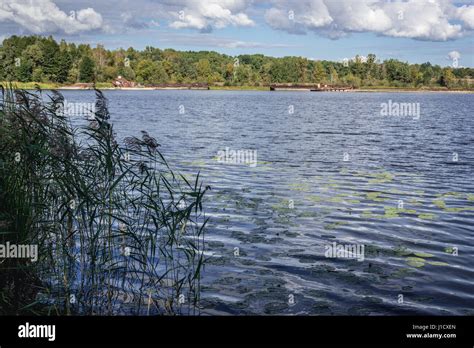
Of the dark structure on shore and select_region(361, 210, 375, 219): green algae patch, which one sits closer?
select_region(361, 210, 375, 219): green algae patch

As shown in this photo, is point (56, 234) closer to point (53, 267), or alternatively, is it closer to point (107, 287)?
point (53, 267)

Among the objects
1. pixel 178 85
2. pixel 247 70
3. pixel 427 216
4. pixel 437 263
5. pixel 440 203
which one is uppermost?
pixel 247 70

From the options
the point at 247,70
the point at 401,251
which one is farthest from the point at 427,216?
the point at 247,70

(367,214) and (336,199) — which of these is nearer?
(367,214)

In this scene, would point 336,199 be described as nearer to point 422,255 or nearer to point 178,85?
point 422,255

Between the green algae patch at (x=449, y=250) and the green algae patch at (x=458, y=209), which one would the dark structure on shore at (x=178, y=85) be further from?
the green algae patch at (x=449, y=250)

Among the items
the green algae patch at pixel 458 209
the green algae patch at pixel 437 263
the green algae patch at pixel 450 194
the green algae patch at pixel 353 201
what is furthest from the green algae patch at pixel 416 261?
the green algae patch at pixel 450 194

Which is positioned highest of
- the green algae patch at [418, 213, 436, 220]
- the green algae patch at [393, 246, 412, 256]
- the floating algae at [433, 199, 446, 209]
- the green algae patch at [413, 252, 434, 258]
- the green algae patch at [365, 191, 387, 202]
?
the green algae patch at [365, 191, 387, 202]

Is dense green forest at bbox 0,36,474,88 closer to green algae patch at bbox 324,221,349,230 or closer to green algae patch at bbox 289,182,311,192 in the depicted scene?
green algae patch at bbox 289,182,311,192

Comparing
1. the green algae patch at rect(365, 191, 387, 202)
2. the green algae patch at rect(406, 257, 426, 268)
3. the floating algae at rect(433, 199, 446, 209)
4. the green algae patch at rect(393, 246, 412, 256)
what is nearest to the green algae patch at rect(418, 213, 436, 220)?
the floating algae at rect(433, 199, 446, 209)

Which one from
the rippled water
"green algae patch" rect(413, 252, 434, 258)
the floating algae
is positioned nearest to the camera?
the rippled water

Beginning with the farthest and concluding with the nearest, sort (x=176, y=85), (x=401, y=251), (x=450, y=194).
A: (x=176, y=85), (x=450, y=194), (x=401, y=251)

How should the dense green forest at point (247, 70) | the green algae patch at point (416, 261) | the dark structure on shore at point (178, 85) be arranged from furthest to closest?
the dark structure on shore at point (178, 85) < the dense green forest at point (247, 70) < the green algae patch at point (416, 261)

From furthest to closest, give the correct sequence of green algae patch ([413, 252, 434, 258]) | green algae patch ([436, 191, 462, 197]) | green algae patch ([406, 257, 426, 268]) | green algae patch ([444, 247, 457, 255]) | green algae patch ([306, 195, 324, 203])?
green algae patch ([436, 191, 462, 197]), green algae patch ([306, 195, 324, 203]), green algae patch ([444, 247, 457, 255]), green algae patch ([413, 252, 434, 258]), green algae patch ([406, 257, 426, 268])
